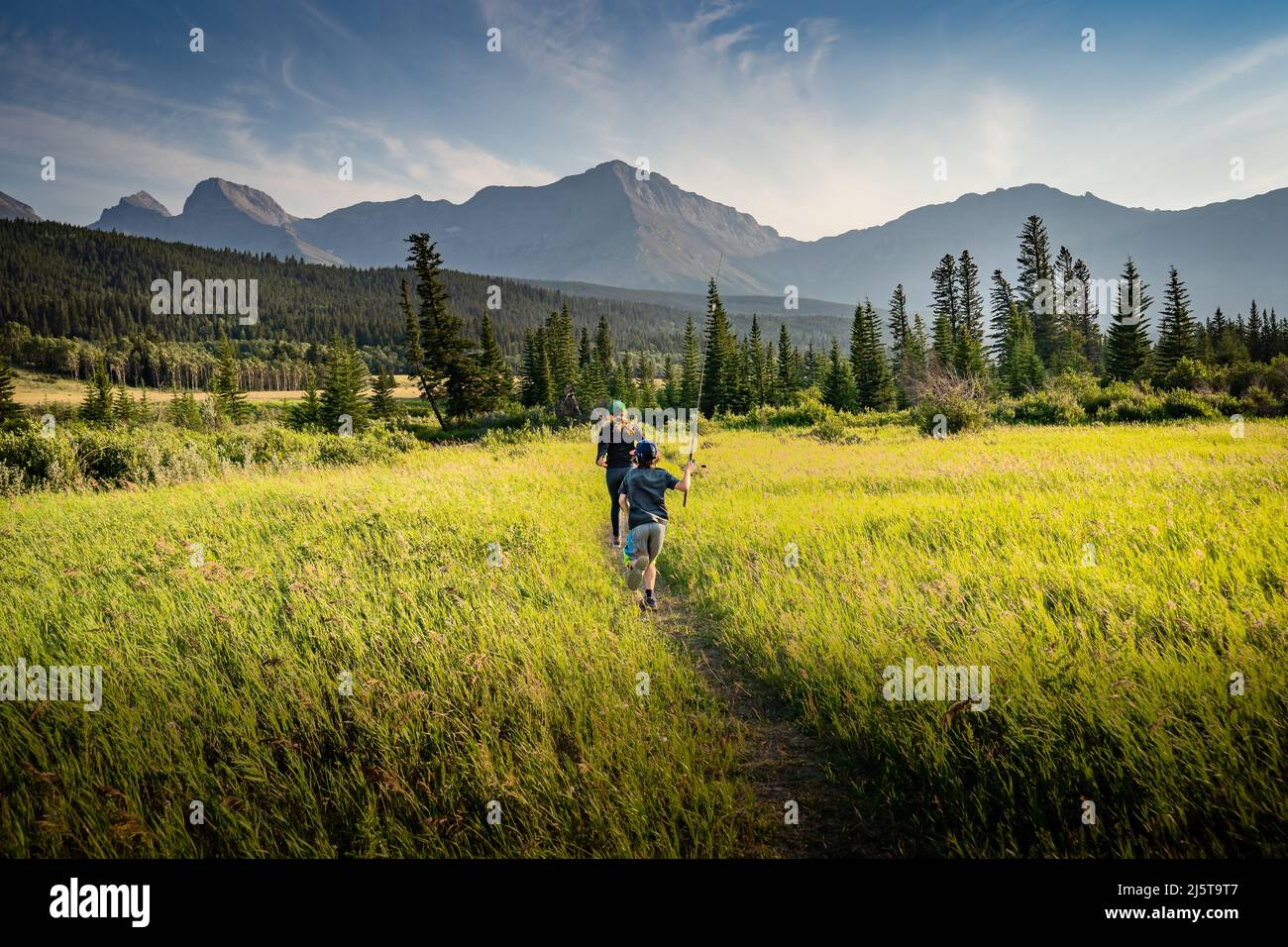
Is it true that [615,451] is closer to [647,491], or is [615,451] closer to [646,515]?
[647,491]

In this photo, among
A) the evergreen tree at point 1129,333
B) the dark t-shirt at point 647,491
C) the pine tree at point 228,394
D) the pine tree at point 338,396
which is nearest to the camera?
the dark t-shirt at point 647,491

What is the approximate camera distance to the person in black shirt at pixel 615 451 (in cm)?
934

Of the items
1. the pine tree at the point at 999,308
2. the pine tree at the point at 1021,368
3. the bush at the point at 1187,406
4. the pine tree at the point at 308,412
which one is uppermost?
the pine tree at the point at 999,308

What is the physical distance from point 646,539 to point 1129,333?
62.6m

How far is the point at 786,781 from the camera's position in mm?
3557

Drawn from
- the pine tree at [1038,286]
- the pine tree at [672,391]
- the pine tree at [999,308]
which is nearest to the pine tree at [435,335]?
the pine tree at [672,391]

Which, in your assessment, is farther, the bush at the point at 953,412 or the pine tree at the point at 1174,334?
the pine tree at the point at 1174,334

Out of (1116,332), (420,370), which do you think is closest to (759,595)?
(420,370)

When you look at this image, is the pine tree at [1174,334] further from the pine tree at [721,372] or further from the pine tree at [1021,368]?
the pine tree at [721,372]

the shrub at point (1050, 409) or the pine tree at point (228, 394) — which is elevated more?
the pine tree at point (228, 394)

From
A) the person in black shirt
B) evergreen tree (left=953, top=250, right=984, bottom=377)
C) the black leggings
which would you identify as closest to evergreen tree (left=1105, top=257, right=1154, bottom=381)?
evergreen tree (left=953, top=250, right=984, bottom=377)

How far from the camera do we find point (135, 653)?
15.3 ft

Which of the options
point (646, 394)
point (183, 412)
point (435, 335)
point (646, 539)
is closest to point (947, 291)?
point (646, 394)
